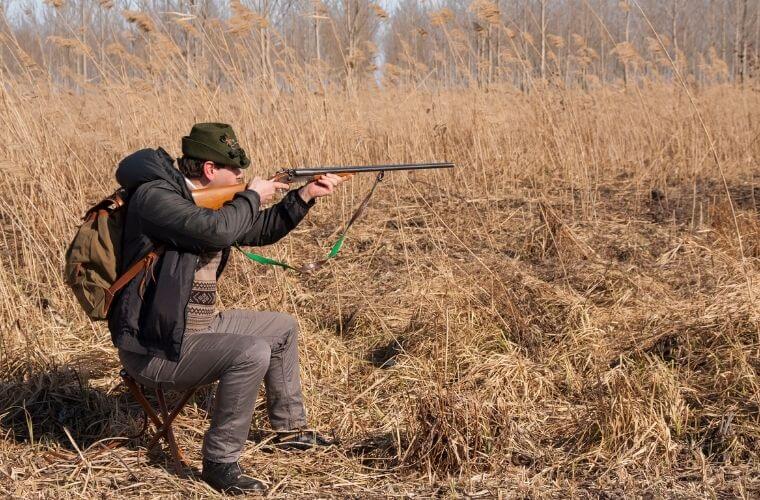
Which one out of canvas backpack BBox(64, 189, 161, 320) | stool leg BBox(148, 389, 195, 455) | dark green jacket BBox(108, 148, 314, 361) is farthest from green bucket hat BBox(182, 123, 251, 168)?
stool leg BBox(148, 389, 195, 455)

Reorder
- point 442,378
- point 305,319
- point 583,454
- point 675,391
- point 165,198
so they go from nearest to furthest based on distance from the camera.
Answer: point 165,198 < point 583,454 < point 675,391 < point 442,378 < point 305,319

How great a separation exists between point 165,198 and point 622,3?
180 inches

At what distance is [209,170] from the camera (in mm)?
2930

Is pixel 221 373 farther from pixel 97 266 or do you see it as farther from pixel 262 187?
pixel 262 187

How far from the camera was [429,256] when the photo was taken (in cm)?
520

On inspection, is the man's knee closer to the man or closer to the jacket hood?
the man

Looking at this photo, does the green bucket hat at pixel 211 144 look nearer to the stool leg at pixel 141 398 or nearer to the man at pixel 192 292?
the man at pixel 192 292

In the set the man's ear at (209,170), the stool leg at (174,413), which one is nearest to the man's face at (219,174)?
the man's ear at (209,170)

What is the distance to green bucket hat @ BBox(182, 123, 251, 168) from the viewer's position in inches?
113

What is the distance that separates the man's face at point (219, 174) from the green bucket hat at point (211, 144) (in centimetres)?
3

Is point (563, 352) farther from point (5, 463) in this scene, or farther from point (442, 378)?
point (5, 463)

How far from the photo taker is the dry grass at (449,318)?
9.78 ft

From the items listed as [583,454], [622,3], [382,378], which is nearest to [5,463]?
[382,378]

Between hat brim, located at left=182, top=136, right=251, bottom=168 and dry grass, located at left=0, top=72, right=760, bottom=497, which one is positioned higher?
hat brim, located at left=182, top=136, right=251, bottom=168
